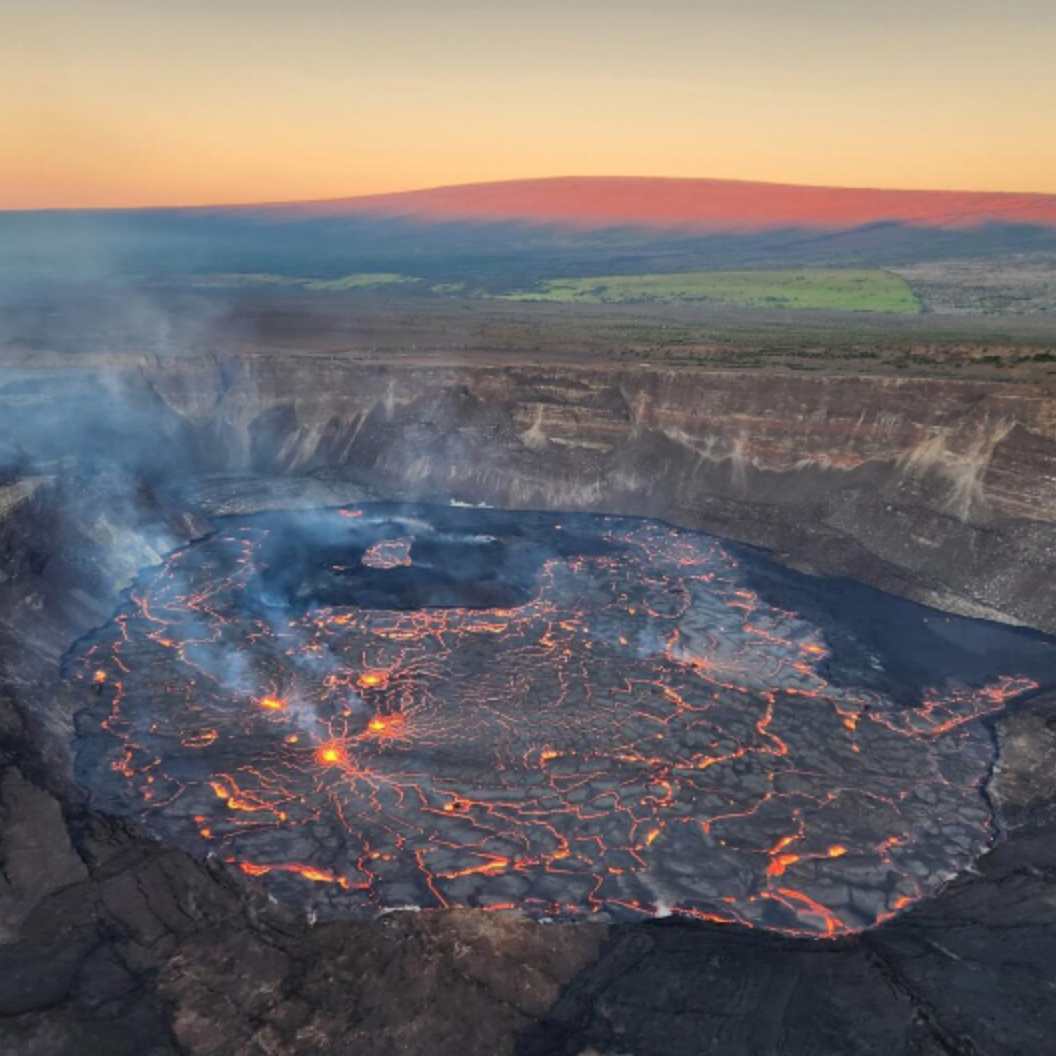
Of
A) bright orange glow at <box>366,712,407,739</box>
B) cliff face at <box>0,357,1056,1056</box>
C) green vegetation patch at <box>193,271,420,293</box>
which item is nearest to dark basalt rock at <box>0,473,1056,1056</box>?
cliff face at <box>0,357,1056,1056</box>

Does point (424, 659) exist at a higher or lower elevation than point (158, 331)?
lower

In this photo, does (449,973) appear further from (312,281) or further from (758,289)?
(312,281)

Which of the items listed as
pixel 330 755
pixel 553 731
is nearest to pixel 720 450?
pixel 553 731

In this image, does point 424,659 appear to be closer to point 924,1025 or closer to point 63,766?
point 63,766

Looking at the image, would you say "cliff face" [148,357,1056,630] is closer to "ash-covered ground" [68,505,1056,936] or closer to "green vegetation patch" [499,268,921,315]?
"ash-covered ground" [68,505,1056,936]

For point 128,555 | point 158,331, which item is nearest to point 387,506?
point 128,555

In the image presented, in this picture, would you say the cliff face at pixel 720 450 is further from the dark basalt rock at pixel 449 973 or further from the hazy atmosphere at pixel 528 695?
the dark basalt rock at pixel 449 973

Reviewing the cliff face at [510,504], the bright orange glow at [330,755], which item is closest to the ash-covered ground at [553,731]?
the bright orange glow at [330,755]
